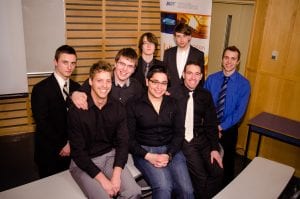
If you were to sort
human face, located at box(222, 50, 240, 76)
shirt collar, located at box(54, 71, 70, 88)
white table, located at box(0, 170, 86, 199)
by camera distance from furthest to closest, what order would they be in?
human face, located at box(222, 50, 240, 76), shirt collar, located at box(54, 71, 70, 88), white table, located at box(0, 170, 86, 199)

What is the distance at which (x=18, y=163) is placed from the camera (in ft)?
13.4

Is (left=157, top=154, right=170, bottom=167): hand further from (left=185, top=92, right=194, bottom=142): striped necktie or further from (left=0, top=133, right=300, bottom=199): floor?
Result: (left=0, top=133, right=300, bottom=199): floor

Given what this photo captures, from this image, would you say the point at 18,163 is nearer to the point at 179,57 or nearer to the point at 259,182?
the point at 179,57

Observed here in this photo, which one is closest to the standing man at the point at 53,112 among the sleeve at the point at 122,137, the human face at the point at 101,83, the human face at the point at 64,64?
the human face at the point at 64,64

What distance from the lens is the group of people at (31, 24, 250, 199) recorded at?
2445 mm

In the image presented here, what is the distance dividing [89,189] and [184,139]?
1201mm

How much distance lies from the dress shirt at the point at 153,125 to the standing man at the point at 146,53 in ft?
2.71

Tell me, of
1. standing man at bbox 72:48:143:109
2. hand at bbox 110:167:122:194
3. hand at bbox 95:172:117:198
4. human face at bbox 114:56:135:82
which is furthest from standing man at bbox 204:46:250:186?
hand at bbox 95:172:117:198

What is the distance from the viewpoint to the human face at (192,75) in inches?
119

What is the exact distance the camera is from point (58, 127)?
2.87m

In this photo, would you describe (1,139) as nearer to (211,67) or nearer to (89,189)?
(89,189)

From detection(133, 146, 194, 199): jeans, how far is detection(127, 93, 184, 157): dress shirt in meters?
0.08

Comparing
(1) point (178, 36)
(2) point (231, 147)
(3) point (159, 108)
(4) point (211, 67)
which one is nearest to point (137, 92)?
(3) point (159, 108)

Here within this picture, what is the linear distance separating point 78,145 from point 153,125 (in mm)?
777
